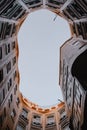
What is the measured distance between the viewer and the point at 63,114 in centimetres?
4003

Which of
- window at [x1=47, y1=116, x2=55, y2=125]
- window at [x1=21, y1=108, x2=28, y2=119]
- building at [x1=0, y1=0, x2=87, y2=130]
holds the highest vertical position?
building at [x1=0, y1=0, x2=87, y2=130]

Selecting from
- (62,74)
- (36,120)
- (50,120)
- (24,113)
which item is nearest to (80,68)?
(62,74)

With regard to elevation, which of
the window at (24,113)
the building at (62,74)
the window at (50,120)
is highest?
the building at (62,74)

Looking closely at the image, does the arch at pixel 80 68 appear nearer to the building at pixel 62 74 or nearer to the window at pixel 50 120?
the building at pixel 62 74

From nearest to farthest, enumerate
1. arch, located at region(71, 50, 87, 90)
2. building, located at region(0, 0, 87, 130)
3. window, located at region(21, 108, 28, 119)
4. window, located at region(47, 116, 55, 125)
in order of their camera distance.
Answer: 1. arch, located at region(71, 50, 87, 90)
2. building, located at region(0, 0, 87, 130)
3. window, located at region(21, 108, 28, 119)
4. window, located at region(47, 116, 55, 125)

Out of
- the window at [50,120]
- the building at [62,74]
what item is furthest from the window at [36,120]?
the window at [50,120]

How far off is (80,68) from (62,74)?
14240mm

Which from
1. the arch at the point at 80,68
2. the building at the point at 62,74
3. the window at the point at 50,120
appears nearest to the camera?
the arch at the point at 80,68

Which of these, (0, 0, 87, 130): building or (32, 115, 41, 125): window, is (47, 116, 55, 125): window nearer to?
(0, 0, 87, 130): building

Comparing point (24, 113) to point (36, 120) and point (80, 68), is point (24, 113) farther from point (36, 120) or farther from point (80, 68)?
point (80, 68)

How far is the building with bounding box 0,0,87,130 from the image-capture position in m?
21.0

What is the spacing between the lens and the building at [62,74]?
68.7ft

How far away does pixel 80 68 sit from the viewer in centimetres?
2056

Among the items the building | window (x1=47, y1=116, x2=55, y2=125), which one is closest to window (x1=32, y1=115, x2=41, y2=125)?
the building
